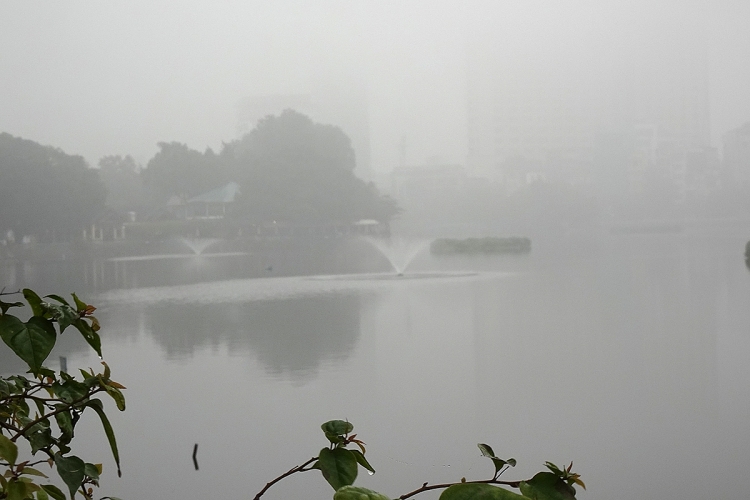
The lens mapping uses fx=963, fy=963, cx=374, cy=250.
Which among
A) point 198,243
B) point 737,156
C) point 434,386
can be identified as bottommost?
point 434,386

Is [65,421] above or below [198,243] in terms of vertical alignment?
above

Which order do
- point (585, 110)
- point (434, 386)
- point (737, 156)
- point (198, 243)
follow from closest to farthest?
point (434, 386) < point (198, 243) < point (737, 156) < point (585, 110)

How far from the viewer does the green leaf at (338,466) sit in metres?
0.63

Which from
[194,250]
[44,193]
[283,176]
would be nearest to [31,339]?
[44,193]

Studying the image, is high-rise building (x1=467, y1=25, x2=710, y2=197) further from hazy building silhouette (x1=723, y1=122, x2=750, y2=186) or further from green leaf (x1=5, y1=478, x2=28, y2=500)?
green leaf (x1=5, y1=478, x2=28, y2=500)

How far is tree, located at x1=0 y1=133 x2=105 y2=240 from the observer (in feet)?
76.4

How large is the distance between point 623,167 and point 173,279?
31.1m

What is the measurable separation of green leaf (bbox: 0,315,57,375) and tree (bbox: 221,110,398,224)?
110ft

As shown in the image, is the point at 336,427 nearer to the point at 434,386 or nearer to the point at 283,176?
the point at 434,386

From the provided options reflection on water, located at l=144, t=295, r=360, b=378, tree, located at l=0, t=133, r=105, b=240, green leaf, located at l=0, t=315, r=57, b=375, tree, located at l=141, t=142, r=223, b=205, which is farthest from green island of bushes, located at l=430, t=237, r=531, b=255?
green leaf, located at l=0, t=315, r=57, b=375

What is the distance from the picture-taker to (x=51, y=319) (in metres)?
0.68

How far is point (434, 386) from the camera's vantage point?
4645 mm

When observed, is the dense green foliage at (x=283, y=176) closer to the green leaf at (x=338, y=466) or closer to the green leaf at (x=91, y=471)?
the green leaf at (x=91, y=471)

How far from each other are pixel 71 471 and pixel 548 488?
326mm
